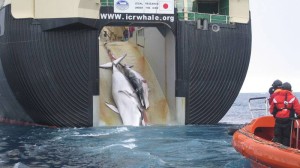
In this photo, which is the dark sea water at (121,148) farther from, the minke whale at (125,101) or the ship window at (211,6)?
the ship window at (211,6)

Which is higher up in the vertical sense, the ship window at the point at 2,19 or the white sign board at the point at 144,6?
the white sign board at the point at 144,6

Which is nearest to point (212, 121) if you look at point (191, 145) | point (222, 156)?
point (191, 145)

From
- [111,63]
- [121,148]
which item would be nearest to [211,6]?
[111,63]

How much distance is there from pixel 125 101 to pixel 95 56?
259 centimetres

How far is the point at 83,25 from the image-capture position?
19.4 metres

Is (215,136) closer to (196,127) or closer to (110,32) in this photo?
(196,127)

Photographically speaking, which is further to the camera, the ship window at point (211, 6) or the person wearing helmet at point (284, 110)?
the ship window at point (211, 6)

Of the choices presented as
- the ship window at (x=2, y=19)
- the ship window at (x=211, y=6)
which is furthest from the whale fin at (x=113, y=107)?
the ship window at (x=211, y=6)

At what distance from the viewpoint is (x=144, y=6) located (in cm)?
2042

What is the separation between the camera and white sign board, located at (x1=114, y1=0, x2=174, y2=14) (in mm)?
20141

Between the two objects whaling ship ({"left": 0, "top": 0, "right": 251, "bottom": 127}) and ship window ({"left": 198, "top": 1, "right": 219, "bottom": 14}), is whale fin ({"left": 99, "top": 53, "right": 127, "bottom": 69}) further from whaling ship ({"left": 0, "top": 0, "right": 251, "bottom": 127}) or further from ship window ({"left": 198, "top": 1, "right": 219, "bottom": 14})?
ship window ({"left": 198, "top": 1, "right": 219, "bottom": 14})

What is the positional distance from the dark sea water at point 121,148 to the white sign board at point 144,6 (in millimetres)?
4644

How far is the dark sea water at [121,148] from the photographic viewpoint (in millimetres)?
11898

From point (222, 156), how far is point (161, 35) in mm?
11096
